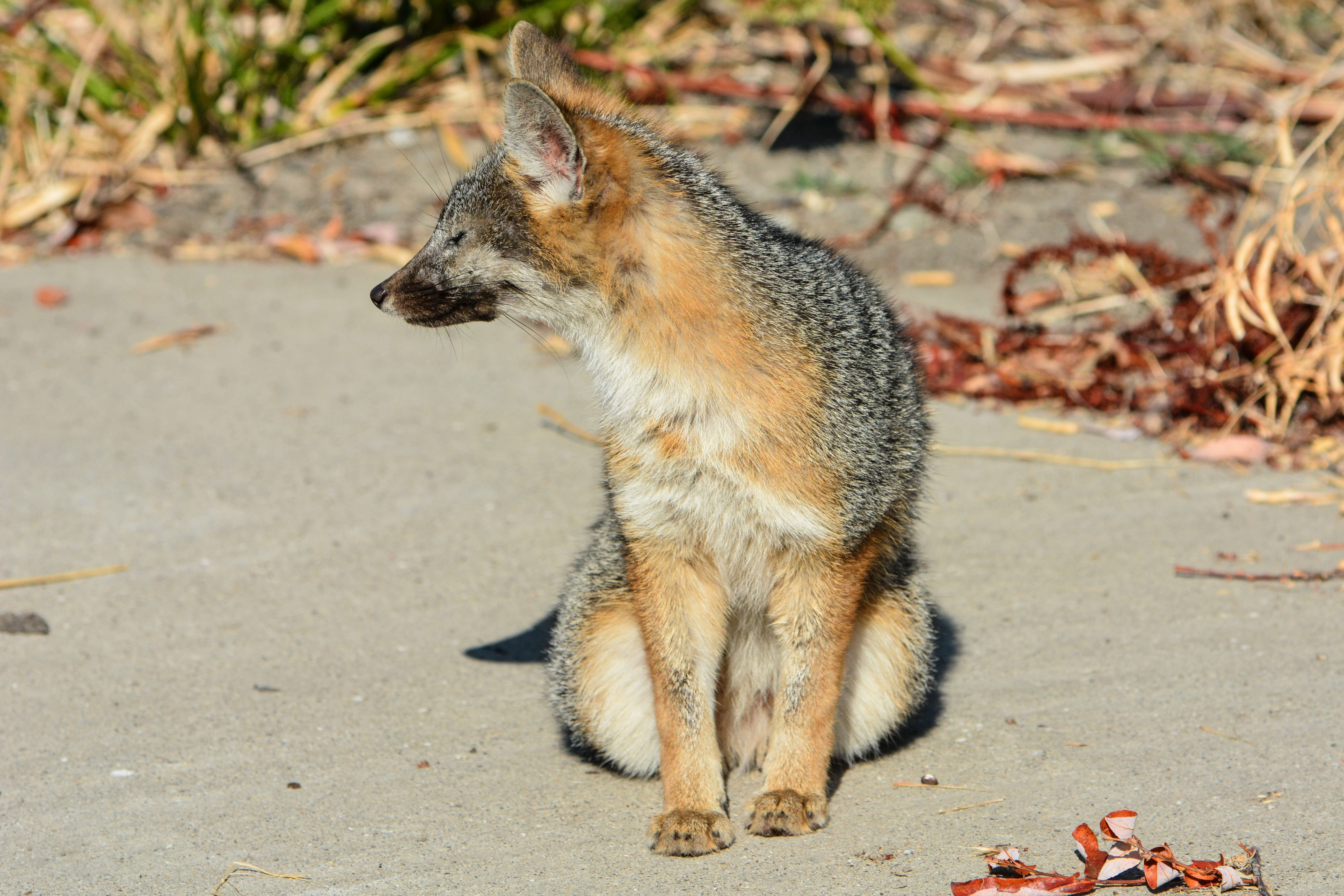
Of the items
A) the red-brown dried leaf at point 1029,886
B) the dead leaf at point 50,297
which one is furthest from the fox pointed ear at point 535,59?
the dead leaf at point 50,297

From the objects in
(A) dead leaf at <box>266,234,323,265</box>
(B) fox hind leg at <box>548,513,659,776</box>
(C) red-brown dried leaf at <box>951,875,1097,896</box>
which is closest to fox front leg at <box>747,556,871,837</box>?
(B) fox hind leg at <box>548,513,659,776</box>

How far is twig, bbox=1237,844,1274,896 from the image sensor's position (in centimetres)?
253

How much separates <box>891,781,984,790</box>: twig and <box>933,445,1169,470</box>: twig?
2000 millimetres

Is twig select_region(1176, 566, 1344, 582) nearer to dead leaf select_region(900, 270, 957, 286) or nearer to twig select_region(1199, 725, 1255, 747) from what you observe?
twig select_region(1199, 725, 1255, 747)

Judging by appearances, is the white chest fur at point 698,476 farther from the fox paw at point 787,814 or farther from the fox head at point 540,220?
the fox paw at point 787,814

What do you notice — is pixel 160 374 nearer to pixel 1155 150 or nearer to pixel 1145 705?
pixel 1145 705

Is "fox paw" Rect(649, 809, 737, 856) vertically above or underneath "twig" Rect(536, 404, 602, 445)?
above

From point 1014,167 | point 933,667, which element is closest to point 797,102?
point 1014,167

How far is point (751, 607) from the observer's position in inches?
133

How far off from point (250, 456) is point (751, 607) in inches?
115

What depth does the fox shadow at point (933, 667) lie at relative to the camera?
358 cm

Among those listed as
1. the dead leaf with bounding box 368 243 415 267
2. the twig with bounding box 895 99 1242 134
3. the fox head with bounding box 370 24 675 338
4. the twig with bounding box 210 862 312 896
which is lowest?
the dead leaf with bounding box 368 243 415 267

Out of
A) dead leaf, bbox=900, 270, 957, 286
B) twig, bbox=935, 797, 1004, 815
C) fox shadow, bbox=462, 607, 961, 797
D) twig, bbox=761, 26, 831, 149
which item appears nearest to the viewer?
twig, bbox=935, 797, 1004, 815

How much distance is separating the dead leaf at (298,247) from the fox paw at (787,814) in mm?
5177
